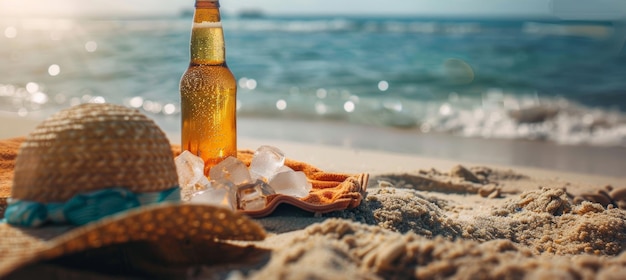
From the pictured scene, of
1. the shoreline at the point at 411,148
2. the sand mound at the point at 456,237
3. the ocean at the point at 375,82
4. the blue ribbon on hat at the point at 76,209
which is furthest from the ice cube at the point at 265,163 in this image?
the ocean at the point at 375,82

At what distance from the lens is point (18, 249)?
1792 millimetres

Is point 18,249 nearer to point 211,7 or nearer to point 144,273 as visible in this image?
point 144,273

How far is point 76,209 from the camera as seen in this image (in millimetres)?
2020

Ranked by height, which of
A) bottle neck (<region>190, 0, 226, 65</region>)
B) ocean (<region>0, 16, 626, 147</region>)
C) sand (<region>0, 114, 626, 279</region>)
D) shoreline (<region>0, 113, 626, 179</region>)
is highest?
bottle neck (<region>190, 0, 226, 65</region>)

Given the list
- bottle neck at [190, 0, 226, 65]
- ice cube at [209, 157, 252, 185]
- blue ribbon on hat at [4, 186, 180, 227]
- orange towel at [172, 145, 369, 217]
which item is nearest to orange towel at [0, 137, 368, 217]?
orange towel at [172, 145, 369, 217]

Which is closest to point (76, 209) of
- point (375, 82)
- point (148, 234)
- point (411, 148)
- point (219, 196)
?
point (148, 234)

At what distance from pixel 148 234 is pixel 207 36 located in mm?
1429

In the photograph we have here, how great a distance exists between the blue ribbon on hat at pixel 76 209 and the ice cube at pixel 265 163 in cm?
105

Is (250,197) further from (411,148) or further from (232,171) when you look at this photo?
(411,148)

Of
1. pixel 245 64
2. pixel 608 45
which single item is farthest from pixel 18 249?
pixel 608 45

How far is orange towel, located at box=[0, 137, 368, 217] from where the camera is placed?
8.71 feet

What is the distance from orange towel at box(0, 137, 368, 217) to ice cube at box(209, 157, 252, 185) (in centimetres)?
18

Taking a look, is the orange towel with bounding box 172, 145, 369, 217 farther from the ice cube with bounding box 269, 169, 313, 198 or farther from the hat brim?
the hat brim

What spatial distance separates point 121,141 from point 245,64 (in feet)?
38.1
